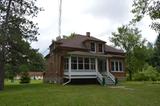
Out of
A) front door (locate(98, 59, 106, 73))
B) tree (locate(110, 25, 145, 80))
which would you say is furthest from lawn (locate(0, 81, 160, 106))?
tree (locate(110, 25, 145, 80))

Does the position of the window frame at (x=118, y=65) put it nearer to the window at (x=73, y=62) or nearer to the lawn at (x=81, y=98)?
the window at (x=73, y=62)

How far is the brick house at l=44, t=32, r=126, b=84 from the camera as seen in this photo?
100.0ft

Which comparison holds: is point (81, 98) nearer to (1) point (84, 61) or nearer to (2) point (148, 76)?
(1) point (84, 61)

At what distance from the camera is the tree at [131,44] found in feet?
166

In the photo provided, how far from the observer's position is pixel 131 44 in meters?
50.8

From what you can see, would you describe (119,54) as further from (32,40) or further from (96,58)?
(32,40)

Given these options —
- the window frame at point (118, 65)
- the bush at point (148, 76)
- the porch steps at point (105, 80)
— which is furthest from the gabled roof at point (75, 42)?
the bush at point (148, 76)

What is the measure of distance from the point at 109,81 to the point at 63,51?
6.98 meters

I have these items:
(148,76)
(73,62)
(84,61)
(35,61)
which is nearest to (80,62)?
(84,61)

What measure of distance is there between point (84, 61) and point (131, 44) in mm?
21883

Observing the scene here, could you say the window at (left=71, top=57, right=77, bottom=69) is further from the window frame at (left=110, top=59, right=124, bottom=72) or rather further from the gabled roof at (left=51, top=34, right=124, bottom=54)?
the window frame at (left=110, top=59, right=124, bottom=72)

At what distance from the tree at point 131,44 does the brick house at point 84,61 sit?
13692 mm

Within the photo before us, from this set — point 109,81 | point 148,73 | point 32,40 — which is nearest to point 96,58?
point 109,81

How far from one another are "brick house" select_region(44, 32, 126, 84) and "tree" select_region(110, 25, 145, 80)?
13.7 m
